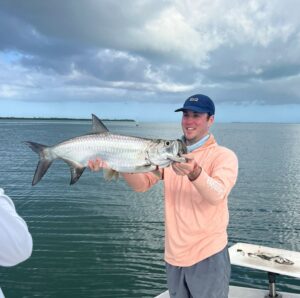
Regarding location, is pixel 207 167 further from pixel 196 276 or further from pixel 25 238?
pixel 25 238

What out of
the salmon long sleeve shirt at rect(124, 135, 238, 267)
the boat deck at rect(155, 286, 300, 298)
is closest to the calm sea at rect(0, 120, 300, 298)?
the boat deck at rect(155, 286, 300, 298)

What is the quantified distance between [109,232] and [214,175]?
13.2m

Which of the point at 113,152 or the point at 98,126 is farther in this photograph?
the point at 98,126

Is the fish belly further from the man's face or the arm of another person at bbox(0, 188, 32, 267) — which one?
the arm of another person at bbox(0, 188, 32, 267)

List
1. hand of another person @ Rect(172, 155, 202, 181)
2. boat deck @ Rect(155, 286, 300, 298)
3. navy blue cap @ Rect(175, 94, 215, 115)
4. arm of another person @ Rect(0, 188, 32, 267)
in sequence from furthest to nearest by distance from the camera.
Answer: boat deck @ Rect(155, 286, 300, 298) → navy blue cap @ Rect(175, 94, 215, 115) → hand of another person @ Rect(172, 155, 202, 181) → arm of another person @ Rect(0, 188, 32, 267)

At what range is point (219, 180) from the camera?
4.68m

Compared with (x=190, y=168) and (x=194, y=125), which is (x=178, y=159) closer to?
(x=190, y=168)

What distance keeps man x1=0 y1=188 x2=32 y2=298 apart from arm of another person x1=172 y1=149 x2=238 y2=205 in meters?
2.38

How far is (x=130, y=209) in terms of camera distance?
2197cm

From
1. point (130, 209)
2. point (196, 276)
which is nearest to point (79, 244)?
point (130, 209)

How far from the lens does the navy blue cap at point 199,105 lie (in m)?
5.06

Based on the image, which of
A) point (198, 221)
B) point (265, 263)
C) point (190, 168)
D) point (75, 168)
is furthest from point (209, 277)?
point (265, 263)

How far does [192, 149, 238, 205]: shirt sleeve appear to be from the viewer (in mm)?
4453

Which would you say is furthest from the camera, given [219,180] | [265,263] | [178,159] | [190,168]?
[265,263]
